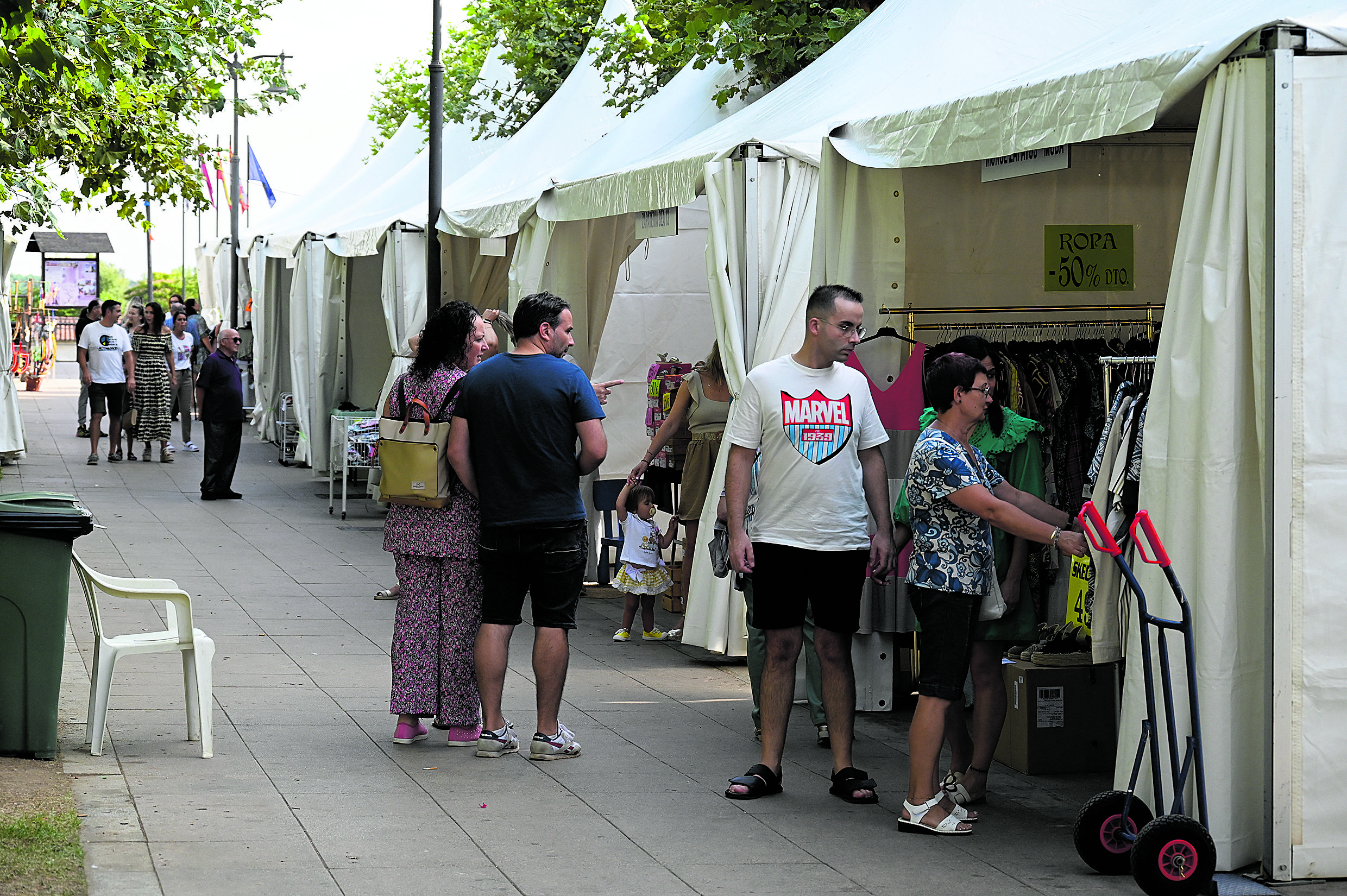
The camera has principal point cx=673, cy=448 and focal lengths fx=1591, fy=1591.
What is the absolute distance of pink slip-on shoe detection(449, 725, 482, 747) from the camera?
6703 mm

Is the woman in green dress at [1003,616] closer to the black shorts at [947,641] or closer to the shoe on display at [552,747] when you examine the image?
the black shorts at [947,641]

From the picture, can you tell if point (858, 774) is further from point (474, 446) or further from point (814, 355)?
point (474, 446)

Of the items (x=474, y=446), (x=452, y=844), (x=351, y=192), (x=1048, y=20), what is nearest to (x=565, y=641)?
(x=474, y=446)

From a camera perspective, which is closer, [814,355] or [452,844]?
[452,844]

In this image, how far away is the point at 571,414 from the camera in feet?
20.8

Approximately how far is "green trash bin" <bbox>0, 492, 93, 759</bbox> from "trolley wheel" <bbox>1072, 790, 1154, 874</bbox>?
3.87 m

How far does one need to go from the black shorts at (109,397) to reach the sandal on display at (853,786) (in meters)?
14.8

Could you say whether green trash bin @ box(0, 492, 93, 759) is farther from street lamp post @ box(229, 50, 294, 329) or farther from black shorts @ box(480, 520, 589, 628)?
street lamp post @ box(229, 50, 294, 329)

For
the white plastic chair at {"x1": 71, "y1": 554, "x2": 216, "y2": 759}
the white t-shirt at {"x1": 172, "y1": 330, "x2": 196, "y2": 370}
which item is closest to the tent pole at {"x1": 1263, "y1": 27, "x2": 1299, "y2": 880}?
the white plastic chair at {"x1": 71, "y1": 554, "x2": 216, "y2": 759}

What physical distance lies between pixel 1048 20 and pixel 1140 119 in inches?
111

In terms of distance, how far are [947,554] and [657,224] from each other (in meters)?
4.67

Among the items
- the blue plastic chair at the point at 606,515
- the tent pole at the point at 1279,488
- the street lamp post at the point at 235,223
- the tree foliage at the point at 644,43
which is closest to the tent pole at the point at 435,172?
the tree foliage at the point at 644,43

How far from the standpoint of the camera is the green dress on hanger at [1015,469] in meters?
5.66

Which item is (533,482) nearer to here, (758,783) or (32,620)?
(758,783)
